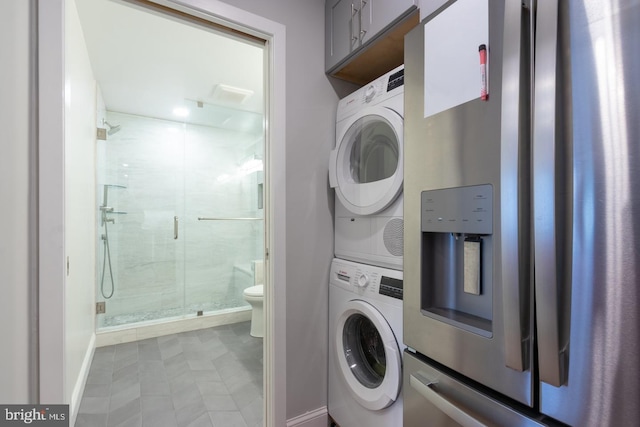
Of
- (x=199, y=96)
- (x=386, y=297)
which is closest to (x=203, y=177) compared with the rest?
(x=199, y=96)

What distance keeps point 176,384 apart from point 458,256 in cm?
216

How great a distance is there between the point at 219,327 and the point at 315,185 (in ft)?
7.87

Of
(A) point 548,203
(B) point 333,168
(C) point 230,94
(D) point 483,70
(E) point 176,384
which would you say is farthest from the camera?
(C) point 230,94

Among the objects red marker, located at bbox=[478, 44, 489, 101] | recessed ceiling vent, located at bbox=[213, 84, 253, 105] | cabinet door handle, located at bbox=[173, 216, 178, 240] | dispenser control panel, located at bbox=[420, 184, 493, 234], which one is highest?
recessed ceiling vent, located at bbox=[213, 84, 253, 105]

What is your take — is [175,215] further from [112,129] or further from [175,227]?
[112,129]

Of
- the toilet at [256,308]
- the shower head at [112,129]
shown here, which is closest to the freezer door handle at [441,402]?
the toilet at [256,308]

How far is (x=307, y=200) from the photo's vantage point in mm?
1660

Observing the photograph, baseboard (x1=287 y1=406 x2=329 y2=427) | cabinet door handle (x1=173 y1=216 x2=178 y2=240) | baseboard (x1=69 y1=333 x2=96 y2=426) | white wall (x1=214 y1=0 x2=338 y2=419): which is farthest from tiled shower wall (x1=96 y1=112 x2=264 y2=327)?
baseboard (x1=287 y1=406 x2=329 y2=427)

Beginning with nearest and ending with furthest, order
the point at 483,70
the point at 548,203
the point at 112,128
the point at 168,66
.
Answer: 1. the point at 548,203
2. the point at 483,70
3. the point at 168,66
4. the point at 112,128

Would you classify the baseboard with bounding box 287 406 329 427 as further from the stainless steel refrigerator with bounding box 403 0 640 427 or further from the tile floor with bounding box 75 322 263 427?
the stainless steel refrigerator with bounding box 403 0 640 427

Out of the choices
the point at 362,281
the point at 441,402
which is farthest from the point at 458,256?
the point at 362,281

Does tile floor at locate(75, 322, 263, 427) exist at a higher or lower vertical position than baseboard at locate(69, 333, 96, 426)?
lower

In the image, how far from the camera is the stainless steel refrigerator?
21.8 inches

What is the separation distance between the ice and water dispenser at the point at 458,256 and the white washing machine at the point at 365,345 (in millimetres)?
257
